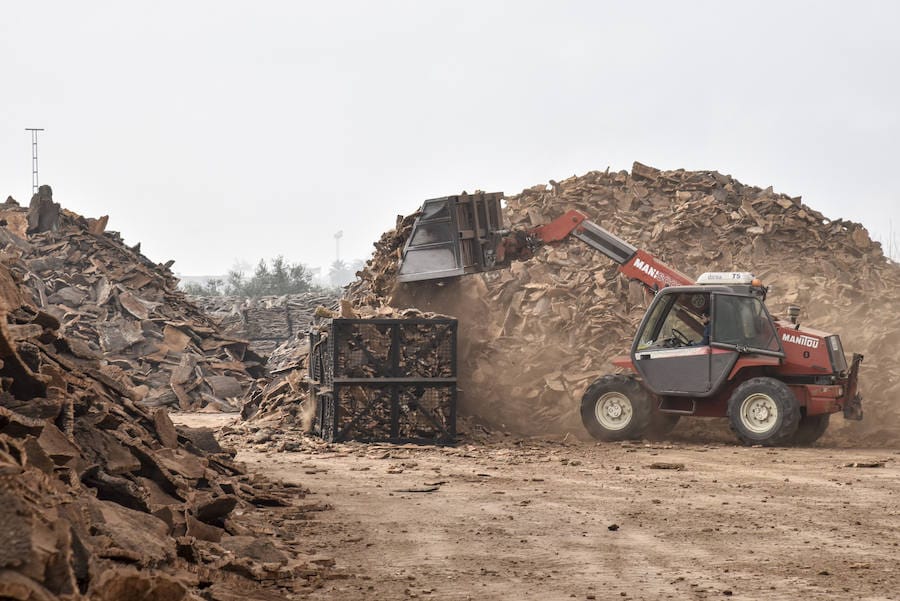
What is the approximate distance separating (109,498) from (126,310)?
2154 centimetres

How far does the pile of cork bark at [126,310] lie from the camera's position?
25812 mm

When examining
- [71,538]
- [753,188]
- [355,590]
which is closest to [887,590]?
[355,590]

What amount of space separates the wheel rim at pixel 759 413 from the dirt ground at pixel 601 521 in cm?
33

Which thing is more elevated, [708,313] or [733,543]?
[708,313]

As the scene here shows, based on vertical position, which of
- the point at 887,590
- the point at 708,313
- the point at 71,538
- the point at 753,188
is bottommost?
the point at 887,590

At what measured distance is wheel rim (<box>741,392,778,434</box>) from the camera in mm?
15383

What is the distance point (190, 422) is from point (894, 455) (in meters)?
12.8

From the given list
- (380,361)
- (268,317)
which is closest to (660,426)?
(380,361)

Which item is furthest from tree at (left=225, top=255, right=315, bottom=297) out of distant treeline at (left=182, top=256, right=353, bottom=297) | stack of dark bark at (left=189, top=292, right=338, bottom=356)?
stack of dark bark at (left=189, top=292, right=338, bottom=356)

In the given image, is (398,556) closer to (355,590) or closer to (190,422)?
(355,590)

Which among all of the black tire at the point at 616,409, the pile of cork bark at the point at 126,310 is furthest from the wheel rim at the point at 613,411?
the pile of cork bark at the point at 126,310

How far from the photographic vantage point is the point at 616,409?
1655 centimetres

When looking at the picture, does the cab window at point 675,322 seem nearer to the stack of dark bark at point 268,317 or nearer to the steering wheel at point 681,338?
the steering wheel at point 681,338

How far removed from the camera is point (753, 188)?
2722cm
